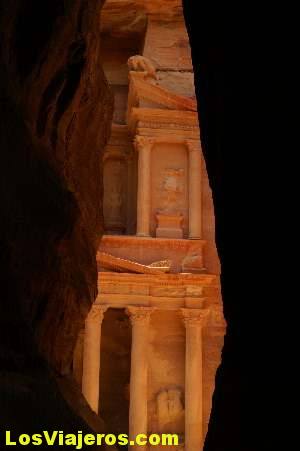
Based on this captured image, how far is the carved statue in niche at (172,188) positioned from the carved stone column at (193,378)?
3.26 metres

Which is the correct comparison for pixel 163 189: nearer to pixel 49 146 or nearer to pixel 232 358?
pixel 49 146

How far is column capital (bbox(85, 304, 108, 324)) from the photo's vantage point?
16062 mm

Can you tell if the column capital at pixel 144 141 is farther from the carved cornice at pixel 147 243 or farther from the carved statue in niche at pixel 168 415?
the carved statue in niche at pixel 168 415

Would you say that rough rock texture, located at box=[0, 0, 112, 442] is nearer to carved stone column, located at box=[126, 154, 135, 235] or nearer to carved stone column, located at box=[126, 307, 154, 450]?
carved stone column, located at box=[126, 307, 154, 450]

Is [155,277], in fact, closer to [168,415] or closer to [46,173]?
[168,415]

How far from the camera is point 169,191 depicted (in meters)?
18.5

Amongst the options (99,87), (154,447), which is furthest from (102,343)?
(99,87)

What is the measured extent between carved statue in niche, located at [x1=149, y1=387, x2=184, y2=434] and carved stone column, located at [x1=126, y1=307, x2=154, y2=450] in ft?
1.46

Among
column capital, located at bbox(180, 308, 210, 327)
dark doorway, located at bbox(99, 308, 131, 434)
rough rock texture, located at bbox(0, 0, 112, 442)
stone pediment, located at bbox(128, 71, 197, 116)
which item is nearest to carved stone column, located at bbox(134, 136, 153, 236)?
stone pediment, located at bbox(128, 71, 197, 116)

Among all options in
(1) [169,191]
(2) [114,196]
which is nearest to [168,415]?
(1) [169,191]

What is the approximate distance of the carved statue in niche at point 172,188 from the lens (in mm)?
18297

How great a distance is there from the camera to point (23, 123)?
478 centimetres

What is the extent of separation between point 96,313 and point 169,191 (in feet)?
14.3

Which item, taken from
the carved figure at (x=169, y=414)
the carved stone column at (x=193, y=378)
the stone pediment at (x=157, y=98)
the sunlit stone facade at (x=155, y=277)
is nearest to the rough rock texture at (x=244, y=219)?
the carved stone column at (x=193, y=378)
